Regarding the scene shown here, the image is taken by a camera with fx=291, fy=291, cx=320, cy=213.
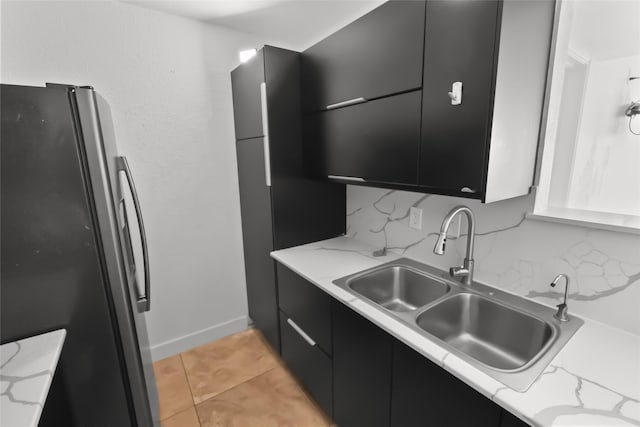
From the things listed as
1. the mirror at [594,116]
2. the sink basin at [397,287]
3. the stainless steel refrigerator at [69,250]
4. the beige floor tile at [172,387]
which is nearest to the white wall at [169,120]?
the beige floor tile at [172,387]

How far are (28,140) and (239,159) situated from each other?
132 cm

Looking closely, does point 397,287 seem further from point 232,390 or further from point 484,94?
point 232,390

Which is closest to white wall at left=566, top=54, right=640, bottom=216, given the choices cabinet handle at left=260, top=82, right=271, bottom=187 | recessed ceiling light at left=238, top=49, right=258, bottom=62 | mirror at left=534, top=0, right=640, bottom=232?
mirror at left=534, top=0, right=640, bottom=232

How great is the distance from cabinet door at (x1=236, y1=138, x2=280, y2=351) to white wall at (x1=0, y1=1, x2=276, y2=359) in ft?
0.39

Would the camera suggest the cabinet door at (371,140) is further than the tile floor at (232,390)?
No

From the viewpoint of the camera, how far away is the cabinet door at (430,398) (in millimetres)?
829

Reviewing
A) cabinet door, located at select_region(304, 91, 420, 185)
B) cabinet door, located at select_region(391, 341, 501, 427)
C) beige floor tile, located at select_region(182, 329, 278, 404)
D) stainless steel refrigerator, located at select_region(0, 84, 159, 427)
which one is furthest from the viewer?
beige floor tile, located at select_region(182, 329, 278, 404)

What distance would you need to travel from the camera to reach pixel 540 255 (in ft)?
3.86

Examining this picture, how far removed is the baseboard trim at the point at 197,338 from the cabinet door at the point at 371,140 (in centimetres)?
149

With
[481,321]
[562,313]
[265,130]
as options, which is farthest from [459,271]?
[265,130]

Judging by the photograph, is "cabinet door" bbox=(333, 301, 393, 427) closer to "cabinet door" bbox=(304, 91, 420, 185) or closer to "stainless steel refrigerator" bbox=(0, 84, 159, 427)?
"cabinet door" bbox=(304, 91, 420, 185)

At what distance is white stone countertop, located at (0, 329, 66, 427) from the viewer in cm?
72

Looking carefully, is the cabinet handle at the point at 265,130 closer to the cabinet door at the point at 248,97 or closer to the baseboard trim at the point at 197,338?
the cabinet door at the point at 248,97

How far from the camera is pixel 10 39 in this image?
147 centimetres
